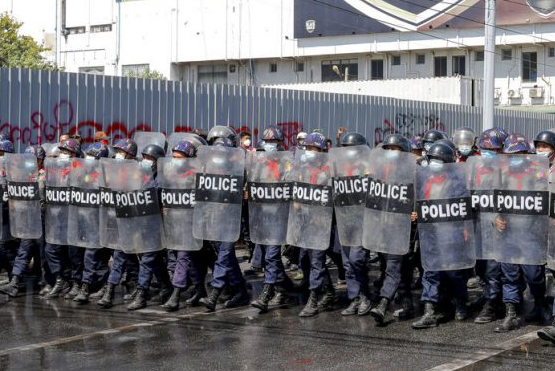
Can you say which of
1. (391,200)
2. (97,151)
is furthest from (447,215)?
(97,151)

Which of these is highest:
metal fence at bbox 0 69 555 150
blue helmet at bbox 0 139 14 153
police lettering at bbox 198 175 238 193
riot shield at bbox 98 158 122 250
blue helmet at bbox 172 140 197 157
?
metal fence at bbox 0 69 555 150

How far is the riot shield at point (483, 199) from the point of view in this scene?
8250 mm

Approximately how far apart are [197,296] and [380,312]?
2.18 metres

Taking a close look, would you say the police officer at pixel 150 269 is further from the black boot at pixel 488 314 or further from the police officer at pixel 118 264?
the black boot at pixel 488 314

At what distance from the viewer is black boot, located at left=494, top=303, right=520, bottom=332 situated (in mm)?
8078

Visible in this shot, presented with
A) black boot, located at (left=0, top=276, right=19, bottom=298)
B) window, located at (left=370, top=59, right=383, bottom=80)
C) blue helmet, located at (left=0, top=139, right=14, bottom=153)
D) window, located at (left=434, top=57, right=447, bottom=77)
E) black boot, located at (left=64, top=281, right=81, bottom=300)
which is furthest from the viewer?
window, located at (left=370, top=59, right=383, bottom=80)

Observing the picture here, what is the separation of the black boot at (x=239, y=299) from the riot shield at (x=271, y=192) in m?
0.58

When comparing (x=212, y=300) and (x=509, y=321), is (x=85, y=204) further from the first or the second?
(x=509, y=321)

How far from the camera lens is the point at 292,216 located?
9109mm

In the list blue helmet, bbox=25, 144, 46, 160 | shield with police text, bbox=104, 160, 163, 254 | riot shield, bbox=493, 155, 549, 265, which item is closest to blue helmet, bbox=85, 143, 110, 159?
shield with police text, bbox=104, 160, 163, 254

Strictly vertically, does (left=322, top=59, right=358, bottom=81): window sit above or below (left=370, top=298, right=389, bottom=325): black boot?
above

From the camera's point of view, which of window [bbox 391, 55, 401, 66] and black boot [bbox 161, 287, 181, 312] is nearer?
black boot [bbox 161, 287, 181, 312]

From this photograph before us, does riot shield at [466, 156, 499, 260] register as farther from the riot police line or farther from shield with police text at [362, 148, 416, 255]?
shield with police text at [362, 148, 416, 255]

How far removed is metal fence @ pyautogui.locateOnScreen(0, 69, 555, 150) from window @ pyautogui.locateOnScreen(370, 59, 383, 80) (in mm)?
33652
